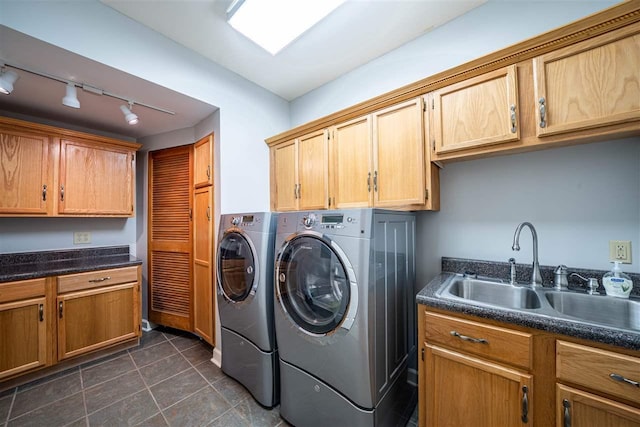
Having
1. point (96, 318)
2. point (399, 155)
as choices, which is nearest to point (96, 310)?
point (96, 318)

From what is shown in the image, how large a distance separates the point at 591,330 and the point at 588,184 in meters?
0.93

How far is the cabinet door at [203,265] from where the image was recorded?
236 centimetres

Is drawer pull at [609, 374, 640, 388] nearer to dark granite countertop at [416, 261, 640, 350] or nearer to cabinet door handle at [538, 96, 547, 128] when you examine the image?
dark granite countertop at [416, 261, 640, 350]

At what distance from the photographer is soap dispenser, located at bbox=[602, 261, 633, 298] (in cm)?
119

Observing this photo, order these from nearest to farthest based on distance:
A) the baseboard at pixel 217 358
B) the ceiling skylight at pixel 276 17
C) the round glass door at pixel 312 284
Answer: the round glass door at pixel 312 284 < the ceiling skylight at pixel 276 17 < the baseboard at pixel 217 358

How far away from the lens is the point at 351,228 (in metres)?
1.30

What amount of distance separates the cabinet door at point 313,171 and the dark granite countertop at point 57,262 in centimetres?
189

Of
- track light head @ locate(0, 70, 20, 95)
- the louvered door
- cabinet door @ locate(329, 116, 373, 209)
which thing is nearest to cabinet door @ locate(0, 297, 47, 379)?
the louvered door

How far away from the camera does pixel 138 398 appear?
1.77m

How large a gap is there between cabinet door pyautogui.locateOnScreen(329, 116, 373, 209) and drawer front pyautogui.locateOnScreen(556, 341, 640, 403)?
1.22 metres

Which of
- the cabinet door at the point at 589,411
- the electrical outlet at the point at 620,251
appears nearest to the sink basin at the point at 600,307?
the electrical outlet at the point at 620,251

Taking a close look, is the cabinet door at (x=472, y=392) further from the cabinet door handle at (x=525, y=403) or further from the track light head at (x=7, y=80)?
the track light head at (x=7, y=80)

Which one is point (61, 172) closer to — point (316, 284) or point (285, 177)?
point (285, 177)

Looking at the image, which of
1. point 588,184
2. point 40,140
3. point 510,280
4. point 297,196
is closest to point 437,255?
point 510,280
